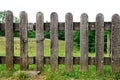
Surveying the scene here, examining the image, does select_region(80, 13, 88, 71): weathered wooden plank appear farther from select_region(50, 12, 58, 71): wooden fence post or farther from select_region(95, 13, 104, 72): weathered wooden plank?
select_region(50, 12, 58, 71): wooden fence post

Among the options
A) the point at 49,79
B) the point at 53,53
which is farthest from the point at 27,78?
the point at 53,53

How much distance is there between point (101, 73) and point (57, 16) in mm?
1934

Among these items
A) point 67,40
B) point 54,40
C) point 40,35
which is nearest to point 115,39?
point 67,40

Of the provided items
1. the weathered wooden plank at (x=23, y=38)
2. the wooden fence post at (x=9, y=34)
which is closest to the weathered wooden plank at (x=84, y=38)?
the weathered wooden plank at (x=23, y=38)

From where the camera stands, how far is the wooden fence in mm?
8750

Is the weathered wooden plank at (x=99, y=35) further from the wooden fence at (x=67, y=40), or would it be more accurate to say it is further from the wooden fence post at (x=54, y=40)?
the wooden fence post at (x=54, y=40)

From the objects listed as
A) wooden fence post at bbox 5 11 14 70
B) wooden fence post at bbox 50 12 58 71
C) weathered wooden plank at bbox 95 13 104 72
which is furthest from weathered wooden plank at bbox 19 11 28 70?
weathered wooden plank at bbox 95 13 104 72

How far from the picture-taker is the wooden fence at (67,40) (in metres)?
8.75

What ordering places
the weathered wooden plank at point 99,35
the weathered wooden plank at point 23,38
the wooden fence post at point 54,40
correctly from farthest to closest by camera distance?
the weathered wooden plank at point 23,38 → the wooden fence post at point 54,40 → the weathered wooden plank at point 99,35

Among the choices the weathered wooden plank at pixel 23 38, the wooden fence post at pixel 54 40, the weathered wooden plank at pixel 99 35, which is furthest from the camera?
the weathered wooden plank at pixel 23 38

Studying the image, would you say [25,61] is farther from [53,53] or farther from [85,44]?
[85,44]

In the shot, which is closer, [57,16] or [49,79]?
[49,79]

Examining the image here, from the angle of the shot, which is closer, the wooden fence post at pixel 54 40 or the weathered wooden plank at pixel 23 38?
the wooden fence post at pixel 54 40

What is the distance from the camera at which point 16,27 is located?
909 centimetres
